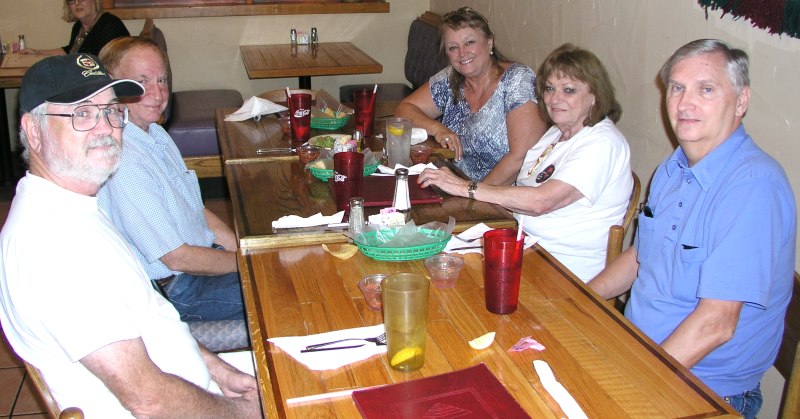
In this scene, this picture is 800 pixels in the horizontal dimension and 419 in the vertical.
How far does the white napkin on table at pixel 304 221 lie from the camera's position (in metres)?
2.10

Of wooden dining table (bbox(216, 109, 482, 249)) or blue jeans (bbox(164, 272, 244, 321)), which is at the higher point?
wooden dining table (bbox(216, 109, 482, 249))

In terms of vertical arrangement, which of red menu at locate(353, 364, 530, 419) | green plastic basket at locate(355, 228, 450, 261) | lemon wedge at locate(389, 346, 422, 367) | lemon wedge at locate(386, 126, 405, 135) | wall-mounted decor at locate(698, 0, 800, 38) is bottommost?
red menu at locate(353, 364, 530, 419)

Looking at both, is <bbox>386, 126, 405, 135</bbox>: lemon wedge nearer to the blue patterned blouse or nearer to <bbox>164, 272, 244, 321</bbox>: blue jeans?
the blue patterned blouse

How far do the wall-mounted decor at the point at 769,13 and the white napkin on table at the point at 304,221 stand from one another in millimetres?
1335

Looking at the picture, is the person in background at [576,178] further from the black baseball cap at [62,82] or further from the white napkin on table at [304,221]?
the black baseball cap at [62,82]

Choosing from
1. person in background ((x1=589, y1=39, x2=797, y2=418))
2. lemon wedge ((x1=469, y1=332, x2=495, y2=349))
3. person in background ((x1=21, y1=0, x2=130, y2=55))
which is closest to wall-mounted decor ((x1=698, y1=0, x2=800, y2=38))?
person in background ((x1=589, y1=39, x2=797, y2=418))

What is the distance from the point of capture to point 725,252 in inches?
66.3

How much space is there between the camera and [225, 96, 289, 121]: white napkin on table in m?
3.36

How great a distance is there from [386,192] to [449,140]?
28.6 inches

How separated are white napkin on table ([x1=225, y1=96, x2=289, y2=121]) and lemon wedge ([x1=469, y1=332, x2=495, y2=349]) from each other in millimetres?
2088

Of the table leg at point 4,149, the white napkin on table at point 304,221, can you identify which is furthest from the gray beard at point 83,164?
the table leg at point 4,149

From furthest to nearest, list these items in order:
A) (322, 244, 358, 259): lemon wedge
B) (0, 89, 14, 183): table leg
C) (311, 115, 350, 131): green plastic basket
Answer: (0, 89, 14, 183): table leg, (311, 115, 350, 131): green plastic basket, (322, 244, 358, 259): lemon wedge

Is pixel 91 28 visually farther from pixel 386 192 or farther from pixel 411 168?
pixel 386 192

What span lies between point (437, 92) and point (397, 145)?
84cm
